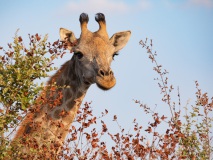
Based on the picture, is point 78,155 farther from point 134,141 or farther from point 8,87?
point 8,87

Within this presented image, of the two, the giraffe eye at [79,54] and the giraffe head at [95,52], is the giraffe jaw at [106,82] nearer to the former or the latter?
the giraffe head at [95,52]

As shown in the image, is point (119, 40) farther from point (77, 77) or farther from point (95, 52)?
point (77, 77)

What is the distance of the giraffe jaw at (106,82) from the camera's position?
36.3 ft

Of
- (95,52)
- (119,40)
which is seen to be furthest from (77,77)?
(119,40)

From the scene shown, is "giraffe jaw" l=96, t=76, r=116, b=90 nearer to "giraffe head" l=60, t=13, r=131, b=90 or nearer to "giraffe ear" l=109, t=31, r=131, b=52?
"giraffe head" l=60, t=13, r=131, b=90

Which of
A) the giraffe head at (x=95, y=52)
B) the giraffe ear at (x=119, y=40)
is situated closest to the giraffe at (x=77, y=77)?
the giraffe head at (x=95, y=52)

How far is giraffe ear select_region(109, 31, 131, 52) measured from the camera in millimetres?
13797

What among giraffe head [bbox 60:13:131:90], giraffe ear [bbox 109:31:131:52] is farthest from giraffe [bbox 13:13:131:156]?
giraffe ear [bbox 109:31:131:52]

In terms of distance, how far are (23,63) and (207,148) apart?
4293mm

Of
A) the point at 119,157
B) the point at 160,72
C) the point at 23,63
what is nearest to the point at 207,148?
the point at 160,72

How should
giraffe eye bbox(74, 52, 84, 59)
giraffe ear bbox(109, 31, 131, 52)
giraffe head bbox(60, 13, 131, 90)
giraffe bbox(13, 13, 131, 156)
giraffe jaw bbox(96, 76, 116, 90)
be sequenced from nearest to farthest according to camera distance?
giraffe jaw bbox(96, 76, 116, 90)
giraffe bbox(13, 13, 131, 156)
giraffe head bbox(60, 13, 131, 90)
giraffe eye bbox(74, 52, 84, 59)
giraffe ear bbox(109, 31, 131, 52)

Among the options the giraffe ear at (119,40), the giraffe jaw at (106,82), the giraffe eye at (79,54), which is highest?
the giraffe ear at (119,40)

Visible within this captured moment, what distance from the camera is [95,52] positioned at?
40.3ft

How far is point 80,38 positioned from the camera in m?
12.9
